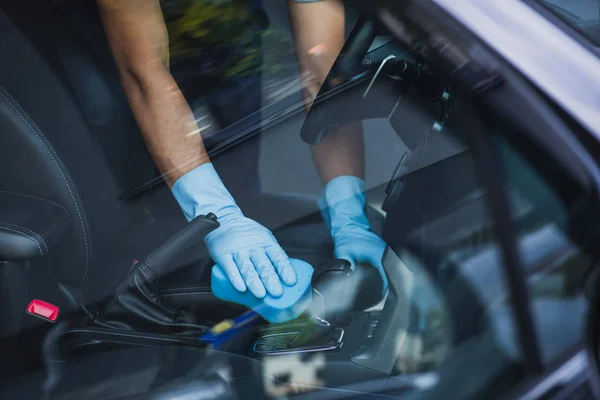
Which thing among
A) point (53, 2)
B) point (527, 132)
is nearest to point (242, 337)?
point (527, 132)

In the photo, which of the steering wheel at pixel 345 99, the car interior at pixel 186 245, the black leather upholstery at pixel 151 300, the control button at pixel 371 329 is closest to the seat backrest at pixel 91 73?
the car interior at pixel 186 245

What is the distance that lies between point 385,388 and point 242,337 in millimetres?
327

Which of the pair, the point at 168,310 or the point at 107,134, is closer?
the point at 168,310

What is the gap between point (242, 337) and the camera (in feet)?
3.74

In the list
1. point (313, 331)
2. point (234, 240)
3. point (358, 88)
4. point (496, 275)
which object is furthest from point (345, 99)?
point (496, 275)

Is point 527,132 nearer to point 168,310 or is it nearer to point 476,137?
point 476,137

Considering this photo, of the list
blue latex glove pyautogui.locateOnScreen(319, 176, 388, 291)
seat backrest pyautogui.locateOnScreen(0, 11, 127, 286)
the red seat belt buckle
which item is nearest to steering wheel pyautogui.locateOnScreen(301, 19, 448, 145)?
blue latex glove pyautogui.locateOnScreen(319, 176, 388, 291)

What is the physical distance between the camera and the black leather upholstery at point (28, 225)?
1.26 m

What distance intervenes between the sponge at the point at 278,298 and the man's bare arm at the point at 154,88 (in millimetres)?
303

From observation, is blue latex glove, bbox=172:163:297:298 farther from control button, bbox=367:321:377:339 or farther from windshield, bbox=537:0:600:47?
windshield, bbox=537:0:600:47

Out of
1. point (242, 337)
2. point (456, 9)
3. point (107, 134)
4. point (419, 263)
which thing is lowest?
point (242, 337)

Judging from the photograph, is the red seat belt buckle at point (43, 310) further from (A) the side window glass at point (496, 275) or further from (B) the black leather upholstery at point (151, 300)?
(A) the side window glass at point (496, 275)

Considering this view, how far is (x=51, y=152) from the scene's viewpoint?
54.3 inches

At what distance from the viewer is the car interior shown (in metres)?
0.92
